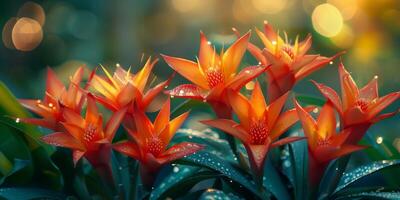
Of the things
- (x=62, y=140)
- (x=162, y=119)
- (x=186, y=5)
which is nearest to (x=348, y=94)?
(x=162, y=119)

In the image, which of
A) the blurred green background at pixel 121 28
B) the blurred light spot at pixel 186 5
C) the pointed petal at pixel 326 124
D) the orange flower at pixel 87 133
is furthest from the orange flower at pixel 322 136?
the blurred light spot at pixel 186 5

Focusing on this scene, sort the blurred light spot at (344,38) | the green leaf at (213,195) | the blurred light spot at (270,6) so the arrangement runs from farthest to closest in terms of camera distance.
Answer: the blurred light spot at (270,6) < the blurred light spot at (344,38) < the green leaf at (213,195)

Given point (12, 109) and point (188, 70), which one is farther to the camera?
point (12, 109)

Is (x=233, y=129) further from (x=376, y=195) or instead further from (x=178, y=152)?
(x=376, y=195)

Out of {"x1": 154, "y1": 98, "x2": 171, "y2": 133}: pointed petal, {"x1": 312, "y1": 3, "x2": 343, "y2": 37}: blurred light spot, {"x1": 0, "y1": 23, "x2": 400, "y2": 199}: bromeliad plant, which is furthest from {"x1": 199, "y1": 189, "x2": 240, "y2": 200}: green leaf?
{"x1": 312, "y1": 3, "x2": 343, "y2": 37}: blurred light spot

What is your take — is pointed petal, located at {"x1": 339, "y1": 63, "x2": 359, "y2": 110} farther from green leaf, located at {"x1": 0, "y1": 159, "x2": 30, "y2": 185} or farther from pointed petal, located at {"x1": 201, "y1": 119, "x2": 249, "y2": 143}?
green leaf, located at {"x1": 0, "y1": 159, "x2": 30, "y2": 185}

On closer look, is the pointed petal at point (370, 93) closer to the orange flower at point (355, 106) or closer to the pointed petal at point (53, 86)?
the orange flower at point (355, 106)
